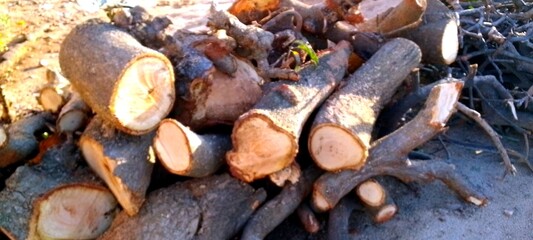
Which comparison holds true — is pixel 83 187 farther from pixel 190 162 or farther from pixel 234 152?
pixel 234 152

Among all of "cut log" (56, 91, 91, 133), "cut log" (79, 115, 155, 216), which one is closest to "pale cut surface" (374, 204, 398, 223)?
"cut log" (79, 115, 155, 216)

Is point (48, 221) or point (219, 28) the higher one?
point (219, 28)

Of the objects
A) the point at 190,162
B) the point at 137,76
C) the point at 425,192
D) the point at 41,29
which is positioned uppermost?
the point at 137,76

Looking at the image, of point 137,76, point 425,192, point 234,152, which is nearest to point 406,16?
point 425,192

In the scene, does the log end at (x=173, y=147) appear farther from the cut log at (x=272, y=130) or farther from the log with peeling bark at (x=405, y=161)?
the log with peeling bark at (x=405, y=161)

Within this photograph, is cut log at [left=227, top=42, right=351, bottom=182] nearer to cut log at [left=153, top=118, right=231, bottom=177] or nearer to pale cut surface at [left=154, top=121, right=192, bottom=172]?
cut log at [left=153, top=118, right=231, bottom=177]

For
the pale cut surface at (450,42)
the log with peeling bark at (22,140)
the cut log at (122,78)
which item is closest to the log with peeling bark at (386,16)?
the pale cut surface at (450,42)

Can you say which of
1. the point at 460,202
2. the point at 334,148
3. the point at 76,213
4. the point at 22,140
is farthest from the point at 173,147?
the point at 460,202

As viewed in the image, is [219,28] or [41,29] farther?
[41,29]
